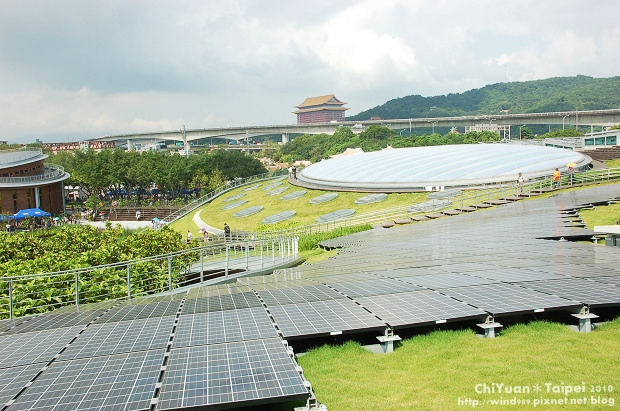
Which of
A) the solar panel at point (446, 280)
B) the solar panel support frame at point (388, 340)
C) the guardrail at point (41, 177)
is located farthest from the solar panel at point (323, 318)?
the guardrail at point (41, 177)

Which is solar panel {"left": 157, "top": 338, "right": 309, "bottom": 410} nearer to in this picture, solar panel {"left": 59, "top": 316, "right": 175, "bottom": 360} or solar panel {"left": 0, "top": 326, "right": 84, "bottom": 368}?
solar panel {"left": 59, "top": 316, "right": 175, "bottom": 360}

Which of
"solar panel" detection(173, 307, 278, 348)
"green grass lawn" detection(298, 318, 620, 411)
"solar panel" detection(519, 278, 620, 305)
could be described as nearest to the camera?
"green grass lawn" detection(298, 318, 620, 411)

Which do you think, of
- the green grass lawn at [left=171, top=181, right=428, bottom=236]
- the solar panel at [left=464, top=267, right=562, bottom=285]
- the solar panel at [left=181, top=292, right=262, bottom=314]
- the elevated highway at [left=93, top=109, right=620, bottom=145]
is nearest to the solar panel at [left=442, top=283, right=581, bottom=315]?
the solar panel at [left=464, top=267, right=562, bottom=285]

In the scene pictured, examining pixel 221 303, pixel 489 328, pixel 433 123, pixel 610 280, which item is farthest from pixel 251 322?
pixel 433 123

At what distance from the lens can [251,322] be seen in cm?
946

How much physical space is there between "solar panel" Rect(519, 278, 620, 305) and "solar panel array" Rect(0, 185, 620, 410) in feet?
0.06

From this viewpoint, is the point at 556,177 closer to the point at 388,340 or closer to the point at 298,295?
the point at 298,295

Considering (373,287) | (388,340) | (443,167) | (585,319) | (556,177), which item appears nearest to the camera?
(388,340)

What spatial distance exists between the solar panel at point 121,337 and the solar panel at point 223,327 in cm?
30

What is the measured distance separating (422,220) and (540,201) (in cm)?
706

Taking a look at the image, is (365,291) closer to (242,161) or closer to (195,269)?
(195,269)

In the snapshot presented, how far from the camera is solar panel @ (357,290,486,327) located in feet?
29.4

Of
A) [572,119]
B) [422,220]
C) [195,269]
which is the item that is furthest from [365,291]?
[572,119]

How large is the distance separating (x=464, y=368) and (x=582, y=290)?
4.01 m
